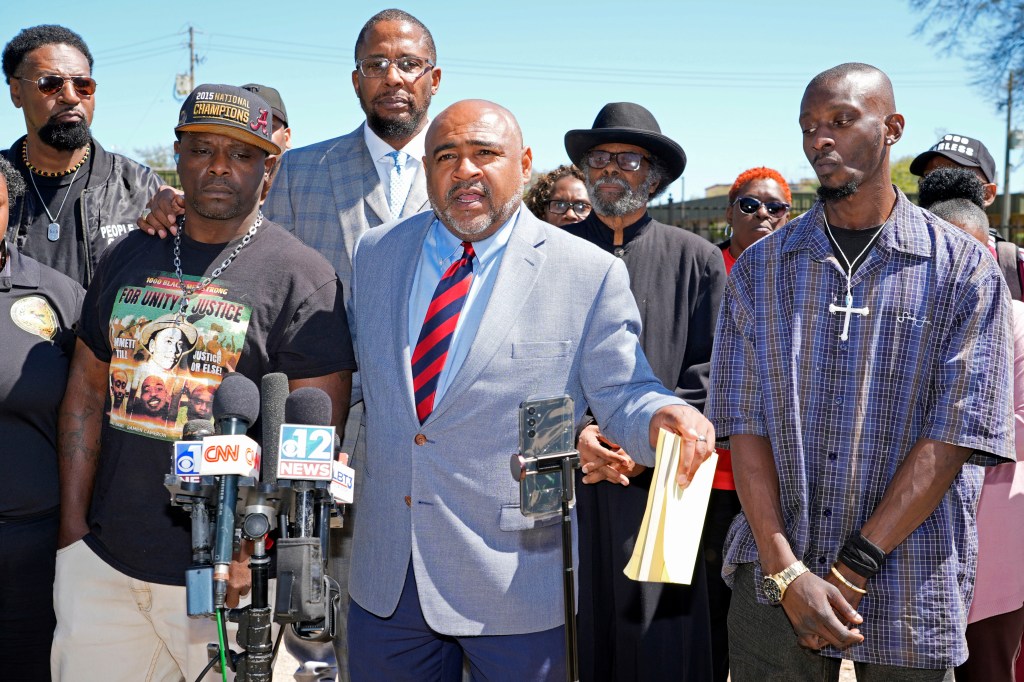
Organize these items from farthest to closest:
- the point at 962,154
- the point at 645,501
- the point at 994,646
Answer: the point at 962,154 < the point at 645,501 < the point at 994,646

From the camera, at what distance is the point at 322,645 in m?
3.82

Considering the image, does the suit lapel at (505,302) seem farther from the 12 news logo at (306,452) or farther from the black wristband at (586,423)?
the black wristband at (586,423)

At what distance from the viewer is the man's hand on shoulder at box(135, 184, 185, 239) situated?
3.69 meters

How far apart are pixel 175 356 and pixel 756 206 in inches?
149

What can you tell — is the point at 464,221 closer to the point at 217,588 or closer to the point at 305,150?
the point at 217,588

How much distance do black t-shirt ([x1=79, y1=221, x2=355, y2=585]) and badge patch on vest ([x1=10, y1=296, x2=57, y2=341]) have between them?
1.50 ft

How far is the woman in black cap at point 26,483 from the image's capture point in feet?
12.3

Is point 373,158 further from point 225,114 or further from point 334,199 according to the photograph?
point 225,114

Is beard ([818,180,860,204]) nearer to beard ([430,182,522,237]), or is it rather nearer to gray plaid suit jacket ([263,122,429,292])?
beard ([430,182,522,237])

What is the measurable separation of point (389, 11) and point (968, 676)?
12.9 ft

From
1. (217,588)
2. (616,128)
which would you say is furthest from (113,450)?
(616,128)

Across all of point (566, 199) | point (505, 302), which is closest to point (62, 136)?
point (505, 302)

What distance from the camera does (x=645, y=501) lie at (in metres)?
4.42

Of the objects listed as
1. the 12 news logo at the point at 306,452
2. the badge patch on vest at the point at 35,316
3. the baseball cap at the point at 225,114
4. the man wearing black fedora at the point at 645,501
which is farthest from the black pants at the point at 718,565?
the badge patch on vest at the point at 35,316
